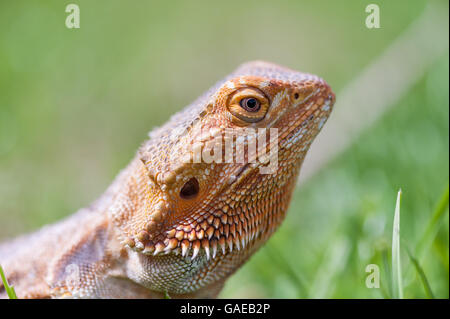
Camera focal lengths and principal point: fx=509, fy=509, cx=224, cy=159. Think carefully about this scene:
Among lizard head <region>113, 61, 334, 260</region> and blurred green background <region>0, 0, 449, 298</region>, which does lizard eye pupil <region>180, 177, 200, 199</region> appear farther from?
blurred green background <region>0, 0, 449, 298</region>

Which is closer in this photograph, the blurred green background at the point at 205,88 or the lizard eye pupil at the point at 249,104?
the lizard eye pupil at the point at 249,104

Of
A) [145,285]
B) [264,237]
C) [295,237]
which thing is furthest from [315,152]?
[145,285]

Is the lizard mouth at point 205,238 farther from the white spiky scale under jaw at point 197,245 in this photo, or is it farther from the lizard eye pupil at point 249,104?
the lizard eye pupil at point 249,104

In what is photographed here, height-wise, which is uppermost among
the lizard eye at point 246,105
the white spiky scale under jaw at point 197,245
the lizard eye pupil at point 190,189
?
the lizard eye at point 246,105

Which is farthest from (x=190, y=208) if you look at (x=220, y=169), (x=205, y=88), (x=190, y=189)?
(x=205, y=88)

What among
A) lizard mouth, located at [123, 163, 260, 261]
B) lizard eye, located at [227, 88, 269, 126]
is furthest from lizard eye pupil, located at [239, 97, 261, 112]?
lizard mouth, located at [123, 163, 260, 261]

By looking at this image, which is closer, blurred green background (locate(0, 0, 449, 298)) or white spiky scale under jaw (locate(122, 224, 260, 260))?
white spiky scale under jaw (locate(122, 224, 260, 260))

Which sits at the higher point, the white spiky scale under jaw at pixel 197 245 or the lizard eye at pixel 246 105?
the lizard eye at pixel 246 105

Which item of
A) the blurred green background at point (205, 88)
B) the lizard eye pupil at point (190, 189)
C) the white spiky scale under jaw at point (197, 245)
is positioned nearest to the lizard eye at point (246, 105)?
the lizard eye pupil at point (190, 189)
